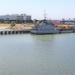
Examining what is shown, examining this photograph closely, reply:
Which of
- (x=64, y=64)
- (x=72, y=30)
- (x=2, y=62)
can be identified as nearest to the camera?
(x=64, y=64)

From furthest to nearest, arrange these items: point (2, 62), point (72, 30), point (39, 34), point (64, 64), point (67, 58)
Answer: point (72, 30), point (39, 34), point (67, 58), point (2, 62), point (64, 64)

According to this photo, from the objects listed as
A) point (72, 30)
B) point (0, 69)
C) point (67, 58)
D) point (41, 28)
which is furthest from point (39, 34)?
point (0, 69)

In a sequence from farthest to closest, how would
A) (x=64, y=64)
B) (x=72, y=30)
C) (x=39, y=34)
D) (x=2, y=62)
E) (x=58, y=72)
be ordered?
1. (x=72, y=30)
2. (x=39, y=34)
3. (x=2, y=62)
4. (x=64, y=64)
5. (x=58, y=72)

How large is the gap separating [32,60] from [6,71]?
4.77 metres

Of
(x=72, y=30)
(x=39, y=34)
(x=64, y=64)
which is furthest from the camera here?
(x=72, y=30)

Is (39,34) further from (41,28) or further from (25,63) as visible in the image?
(25,63)

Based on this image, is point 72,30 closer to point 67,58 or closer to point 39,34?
point 39,34

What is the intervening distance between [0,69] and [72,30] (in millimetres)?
46387

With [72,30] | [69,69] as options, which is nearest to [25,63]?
[69,69]

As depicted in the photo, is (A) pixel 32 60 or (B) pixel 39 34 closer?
(A) pixel 32 60

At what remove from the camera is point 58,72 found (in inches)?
710

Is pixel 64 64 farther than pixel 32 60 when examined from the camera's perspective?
No

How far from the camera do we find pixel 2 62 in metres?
22.0

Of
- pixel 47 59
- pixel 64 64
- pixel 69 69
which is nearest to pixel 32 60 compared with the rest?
pixel 47 59
